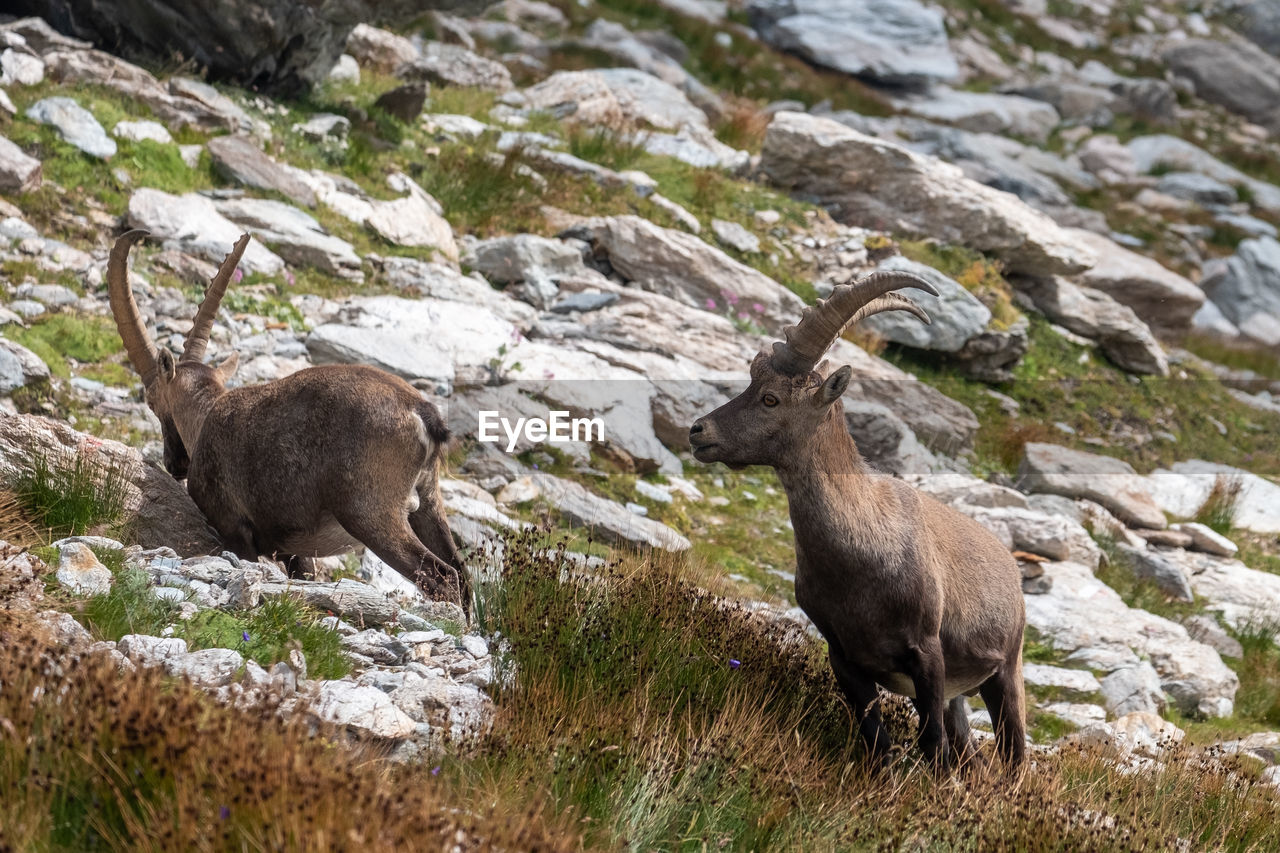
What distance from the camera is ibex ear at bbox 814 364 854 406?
640 centimetres

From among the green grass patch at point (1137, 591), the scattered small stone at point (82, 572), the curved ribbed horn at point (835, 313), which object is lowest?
the green grass patch at point (1137, 591)

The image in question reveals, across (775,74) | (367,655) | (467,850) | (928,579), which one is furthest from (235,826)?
(775,74)

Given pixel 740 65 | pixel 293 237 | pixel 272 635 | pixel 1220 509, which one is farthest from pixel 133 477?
pixel 740 65

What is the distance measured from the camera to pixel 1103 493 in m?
14.7

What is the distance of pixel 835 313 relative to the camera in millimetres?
6488

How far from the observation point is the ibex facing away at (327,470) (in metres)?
7.13

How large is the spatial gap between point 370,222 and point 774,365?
8.63m

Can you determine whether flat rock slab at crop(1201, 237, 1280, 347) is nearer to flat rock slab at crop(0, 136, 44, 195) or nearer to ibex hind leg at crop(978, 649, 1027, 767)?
ibex hind leg at crop(978, 649, 1027, 767)

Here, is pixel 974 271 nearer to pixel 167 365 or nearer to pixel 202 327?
pixel 202 327

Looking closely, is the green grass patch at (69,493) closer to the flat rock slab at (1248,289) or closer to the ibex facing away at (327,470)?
the ibex facing away at (327,470)

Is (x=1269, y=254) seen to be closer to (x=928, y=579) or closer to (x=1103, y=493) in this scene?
(x=1103, y=493)

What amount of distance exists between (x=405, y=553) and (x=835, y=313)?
9.09 feet

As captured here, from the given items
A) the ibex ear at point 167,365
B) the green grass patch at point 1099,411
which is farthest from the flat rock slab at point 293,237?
the green grass patch at point 1099,411

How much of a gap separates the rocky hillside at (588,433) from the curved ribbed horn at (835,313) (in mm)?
Answer: 1463
